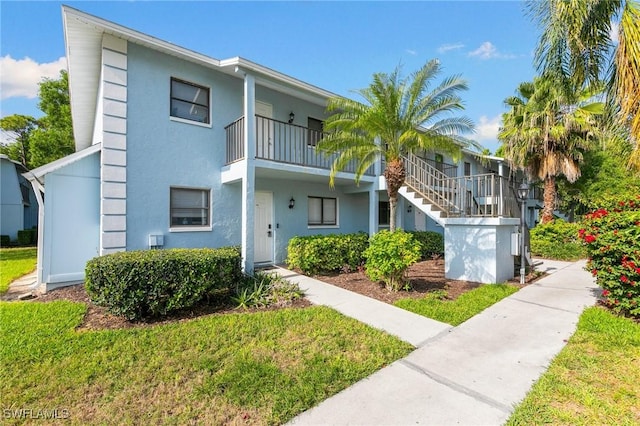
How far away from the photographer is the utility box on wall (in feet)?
26.1

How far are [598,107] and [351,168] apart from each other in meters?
12.4

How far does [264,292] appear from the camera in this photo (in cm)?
671

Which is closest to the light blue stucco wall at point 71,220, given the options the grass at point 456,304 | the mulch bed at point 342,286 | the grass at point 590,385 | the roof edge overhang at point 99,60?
the mulch bed at point 342,286

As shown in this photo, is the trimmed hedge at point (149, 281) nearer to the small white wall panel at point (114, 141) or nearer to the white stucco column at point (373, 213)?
the small white wall panel at point (114, 141)

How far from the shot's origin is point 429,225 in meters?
18.0

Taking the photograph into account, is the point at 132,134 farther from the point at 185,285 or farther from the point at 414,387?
the point at 414,387

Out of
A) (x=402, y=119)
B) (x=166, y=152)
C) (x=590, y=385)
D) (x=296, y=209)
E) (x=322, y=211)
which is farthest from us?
(x=322, y=211)

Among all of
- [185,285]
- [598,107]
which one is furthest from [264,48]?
[598,107]

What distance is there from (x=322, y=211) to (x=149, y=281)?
7.85m

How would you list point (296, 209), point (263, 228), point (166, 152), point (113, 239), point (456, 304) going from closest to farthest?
point (456, 304)
point (113, 239)
point (166, 152)
point (263, 228)
point (296, 209)

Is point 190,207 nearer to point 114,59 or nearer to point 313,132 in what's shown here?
point 114,59

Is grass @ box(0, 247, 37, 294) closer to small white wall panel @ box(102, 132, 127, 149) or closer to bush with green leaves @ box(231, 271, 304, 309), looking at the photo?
small white wall panel @ box(102, 132, 127, 149)

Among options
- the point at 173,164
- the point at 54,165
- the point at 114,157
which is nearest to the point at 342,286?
the point at 173,164

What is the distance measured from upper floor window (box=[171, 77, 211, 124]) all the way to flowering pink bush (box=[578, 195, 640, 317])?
10.4m
